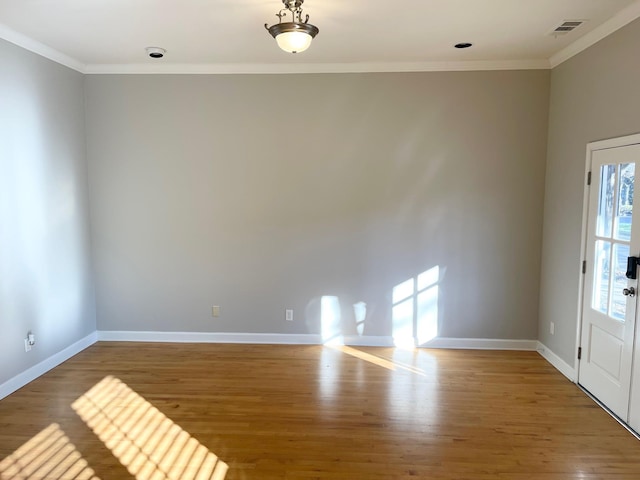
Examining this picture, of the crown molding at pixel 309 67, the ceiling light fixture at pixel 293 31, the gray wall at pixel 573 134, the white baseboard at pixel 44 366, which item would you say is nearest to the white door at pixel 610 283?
the gray wall at pixel 573 134

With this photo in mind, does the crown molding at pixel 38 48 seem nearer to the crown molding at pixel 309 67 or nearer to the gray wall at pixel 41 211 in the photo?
the gray wall at pixel 41 211

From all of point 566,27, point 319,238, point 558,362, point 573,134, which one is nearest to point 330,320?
point 319,238

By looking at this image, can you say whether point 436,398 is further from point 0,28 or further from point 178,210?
point 0,28

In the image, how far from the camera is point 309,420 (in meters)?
3.04

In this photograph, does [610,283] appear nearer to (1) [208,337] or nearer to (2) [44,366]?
(1) [208,337]

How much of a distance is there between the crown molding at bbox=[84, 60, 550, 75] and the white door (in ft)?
4.35

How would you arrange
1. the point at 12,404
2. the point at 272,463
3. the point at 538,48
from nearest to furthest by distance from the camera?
the point at 272,463, the point at 12,404, the point at 538,48

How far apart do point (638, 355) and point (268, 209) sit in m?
3.28

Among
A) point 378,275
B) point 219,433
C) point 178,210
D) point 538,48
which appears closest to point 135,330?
point 178,210

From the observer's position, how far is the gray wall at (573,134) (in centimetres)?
303

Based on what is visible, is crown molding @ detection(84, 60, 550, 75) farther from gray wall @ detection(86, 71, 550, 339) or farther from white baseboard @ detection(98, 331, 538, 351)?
white baseboard @ detection(98, 331, 538, 351)

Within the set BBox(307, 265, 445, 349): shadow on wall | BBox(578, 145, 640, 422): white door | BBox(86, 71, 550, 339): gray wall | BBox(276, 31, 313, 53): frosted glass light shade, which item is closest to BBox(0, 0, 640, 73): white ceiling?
BBox(86, 71, 550, 339): gray wall

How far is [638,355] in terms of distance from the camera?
2.85 meters

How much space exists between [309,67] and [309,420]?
10.6 feet
